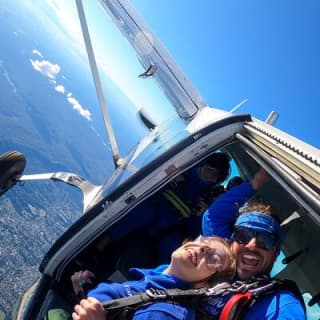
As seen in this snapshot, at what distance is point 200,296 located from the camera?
1650 millimetres

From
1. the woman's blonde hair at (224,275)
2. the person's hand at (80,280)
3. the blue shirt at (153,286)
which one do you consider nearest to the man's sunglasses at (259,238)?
the woman's blonde hair at (224,275)

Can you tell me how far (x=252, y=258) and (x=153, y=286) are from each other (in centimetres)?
65

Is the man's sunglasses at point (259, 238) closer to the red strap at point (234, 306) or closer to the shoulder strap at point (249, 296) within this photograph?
the shoulder strap at point (249, 296)

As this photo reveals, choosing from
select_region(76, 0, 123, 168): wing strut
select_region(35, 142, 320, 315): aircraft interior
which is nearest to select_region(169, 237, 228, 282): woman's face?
select_region(35, 142, 320, 315): aircraft interior

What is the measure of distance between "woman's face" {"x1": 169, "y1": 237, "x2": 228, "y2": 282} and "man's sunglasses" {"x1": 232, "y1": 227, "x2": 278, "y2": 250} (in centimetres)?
42

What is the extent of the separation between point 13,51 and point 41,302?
6984 inches

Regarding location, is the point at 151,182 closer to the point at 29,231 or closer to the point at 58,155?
the point at 29,231

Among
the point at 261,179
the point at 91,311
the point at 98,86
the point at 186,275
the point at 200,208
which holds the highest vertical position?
the point at 98,86

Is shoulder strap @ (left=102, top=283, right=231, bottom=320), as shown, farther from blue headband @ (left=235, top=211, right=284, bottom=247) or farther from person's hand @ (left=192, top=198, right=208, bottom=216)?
person's hand @ (left=192, top=198, right=208, bottom=216)

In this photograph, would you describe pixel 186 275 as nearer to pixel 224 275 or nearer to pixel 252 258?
pixel 224 275

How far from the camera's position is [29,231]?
4056cm

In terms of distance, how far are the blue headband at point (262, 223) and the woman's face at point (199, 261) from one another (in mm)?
462

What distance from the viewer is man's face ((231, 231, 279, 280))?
6.68ft

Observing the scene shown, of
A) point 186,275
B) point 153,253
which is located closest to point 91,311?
point 186,275
